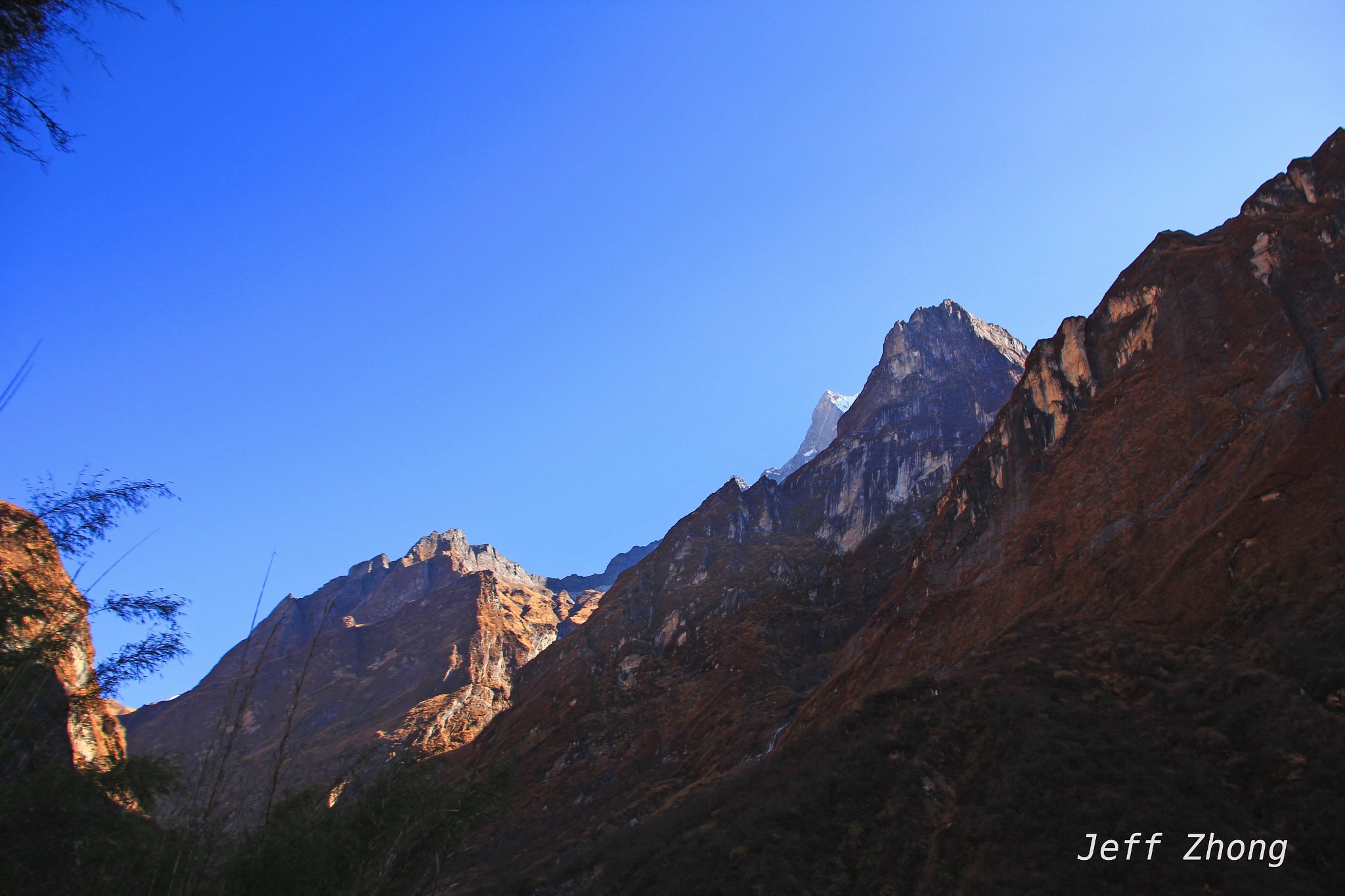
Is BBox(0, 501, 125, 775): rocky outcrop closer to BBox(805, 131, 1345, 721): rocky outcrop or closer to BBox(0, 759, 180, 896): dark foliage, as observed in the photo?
BBox(0, 759, 180, 896): dark foliage

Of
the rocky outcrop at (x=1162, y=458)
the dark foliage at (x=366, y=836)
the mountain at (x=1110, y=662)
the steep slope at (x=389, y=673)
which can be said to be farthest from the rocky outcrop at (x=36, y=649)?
the steep slope at (x=389, y=673)

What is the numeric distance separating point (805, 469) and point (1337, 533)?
375 ft

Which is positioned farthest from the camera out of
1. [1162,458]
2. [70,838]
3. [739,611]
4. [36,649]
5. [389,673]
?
[389,673]

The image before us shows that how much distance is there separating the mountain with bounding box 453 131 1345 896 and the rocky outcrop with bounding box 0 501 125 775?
27.4 meters

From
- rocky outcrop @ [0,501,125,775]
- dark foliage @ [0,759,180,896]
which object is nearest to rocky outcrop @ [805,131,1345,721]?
dark foliage @ [0,759,180,896]

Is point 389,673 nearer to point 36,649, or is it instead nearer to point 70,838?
point 70,838

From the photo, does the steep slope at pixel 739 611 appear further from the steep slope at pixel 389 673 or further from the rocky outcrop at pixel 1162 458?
the steep slope at pixel 389 673

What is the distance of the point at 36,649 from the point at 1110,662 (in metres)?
46.0

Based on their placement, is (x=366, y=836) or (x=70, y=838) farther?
(x=366, y=836)

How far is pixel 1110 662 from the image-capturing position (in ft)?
130

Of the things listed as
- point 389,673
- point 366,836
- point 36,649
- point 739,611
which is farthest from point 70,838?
point 389,673

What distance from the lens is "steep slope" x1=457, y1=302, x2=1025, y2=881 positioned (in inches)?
2852

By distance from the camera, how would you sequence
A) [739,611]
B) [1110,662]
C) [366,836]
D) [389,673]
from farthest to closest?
[389,673] → [739,611] → [1110,662] → [366,836]

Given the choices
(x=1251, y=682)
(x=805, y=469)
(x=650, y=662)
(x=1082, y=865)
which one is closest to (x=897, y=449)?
(x=805, y=469)
